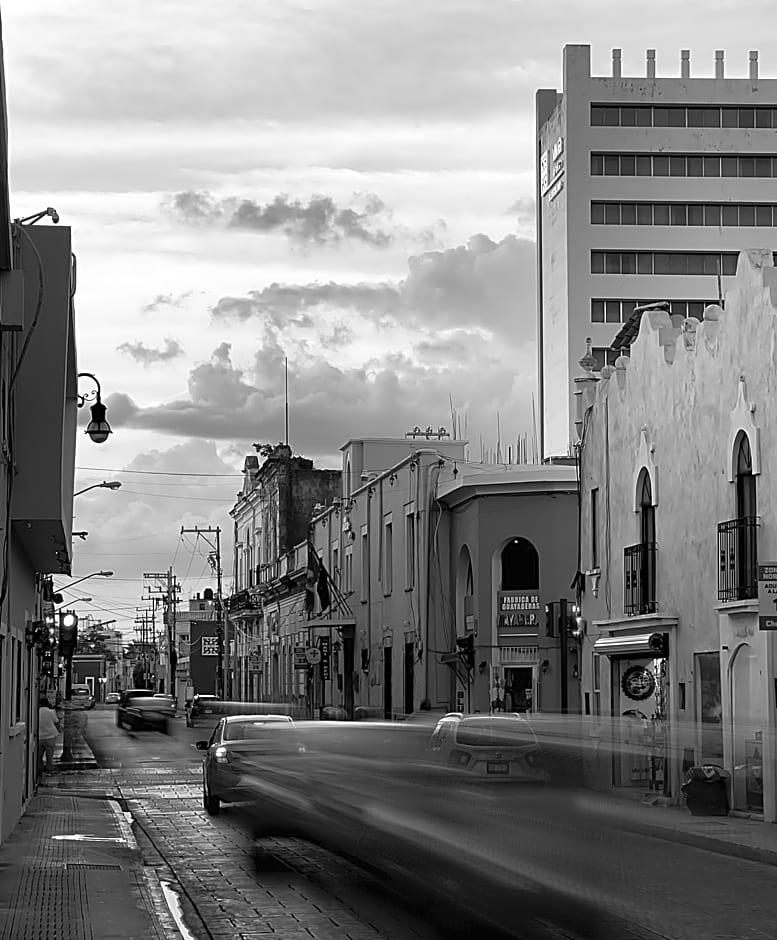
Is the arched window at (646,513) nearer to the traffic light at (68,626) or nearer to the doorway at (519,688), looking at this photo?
the traffic light at (68,626)

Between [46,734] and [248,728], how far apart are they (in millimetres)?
13398

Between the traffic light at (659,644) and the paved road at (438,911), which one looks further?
the traffic light at (659,644)

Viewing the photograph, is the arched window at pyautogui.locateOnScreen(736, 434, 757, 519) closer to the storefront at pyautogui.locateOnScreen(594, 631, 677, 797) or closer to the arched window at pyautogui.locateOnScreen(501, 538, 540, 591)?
the storefront at pyautogui.locateOnScreen(594, 631, 677, 797)

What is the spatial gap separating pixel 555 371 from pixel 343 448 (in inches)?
1163

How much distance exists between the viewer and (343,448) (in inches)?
2376

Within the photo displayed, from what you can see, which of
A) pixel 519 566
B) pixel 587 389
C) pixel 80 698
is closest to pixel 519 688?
pixel 519 566

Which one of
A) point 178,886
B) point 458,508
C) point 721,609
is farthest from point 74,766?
point 178,886

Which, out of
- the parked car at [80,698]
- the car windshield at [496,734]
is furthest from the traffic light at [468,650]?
the parked car at [80,698]

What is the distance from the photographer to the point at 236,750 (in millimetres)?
22250

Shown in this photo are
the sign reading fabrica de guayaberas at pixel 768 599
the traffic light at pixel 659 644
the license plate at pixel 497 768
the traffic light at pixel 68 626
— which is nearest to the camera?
the license plate at pixel 497 768

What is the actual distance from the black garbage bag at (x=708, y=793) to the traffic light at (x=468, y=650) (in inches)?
680

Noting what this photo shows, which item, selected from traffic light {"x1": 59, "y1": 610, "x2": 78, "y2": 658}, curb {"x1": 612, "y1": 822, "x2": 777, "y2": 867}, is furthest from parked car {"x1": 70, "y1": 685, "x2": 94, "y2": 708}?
curb {"x1": 612, "y1": 822, "x2": 777, "y2": 867}

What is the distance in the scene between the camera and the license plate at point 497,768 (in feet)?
41.2

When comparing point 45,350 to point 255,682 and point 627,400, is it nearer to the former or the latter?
point 627,400
